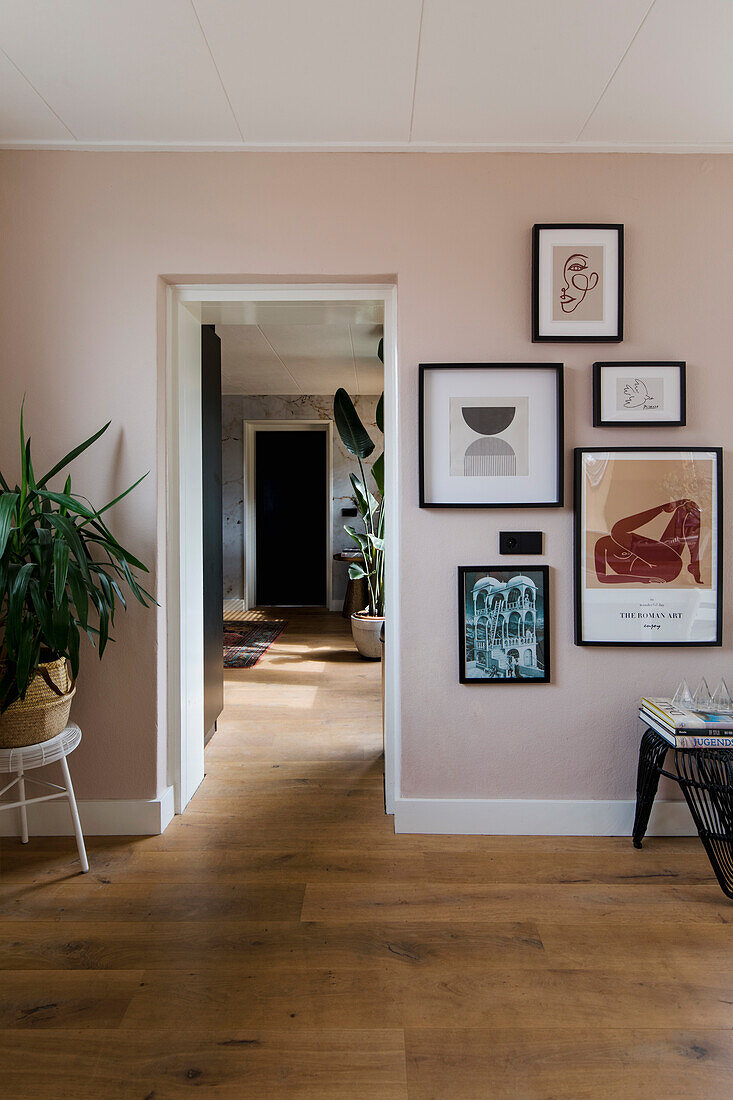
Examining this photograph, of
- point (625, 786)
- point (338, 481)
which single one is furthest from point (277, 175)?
point (338, 481)

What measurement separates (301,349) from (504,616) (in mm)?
3218

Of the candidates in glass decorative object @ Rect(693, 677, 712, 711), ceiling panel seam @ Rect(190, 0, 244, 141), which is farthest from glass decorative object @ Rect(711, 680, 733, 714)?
ceiling panel seam @ Rect(190, 0, 244, 141)

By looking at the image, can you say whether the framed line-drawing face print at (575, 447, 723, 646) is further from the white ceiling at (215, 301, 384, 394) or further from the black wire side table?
the white ceiling at (215, 301, 384, 394)

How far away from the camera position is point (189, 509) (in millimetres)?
2531

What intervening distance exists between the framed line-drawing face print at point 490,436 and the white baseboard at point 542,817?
106cm

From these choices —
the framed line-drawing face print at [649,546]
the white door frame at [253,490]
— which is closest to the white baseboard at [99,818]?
the framed line-drawing face print at [649,546]

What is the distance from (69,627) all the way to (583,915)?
66.3 inches

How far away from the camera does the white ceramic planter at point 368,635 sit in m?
4.82

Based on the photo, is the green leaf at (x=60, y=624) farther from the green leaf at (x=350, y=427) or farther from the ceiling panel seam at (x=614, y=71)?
the green leaf at (x=350, y=427)

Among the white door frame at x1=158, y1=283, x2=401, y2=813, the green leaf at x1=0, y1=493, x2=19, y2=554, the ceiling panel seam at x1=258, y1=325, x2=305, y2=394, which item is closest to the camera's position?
the green leaf at x1=0, y1=493, x2=19, y2=554

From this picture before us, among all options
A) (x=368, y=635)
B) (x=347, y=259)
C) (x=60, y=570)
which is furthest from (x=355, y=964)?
(x=368, y=635)

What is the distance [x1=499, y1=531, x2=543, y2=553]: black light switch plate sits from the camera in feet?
7.32

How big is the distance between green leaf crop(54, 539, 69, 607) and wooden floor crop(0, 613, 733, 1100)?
0.92m

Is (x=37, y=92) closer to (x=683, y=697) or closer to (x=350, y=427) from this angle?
(x=683, y=697)
